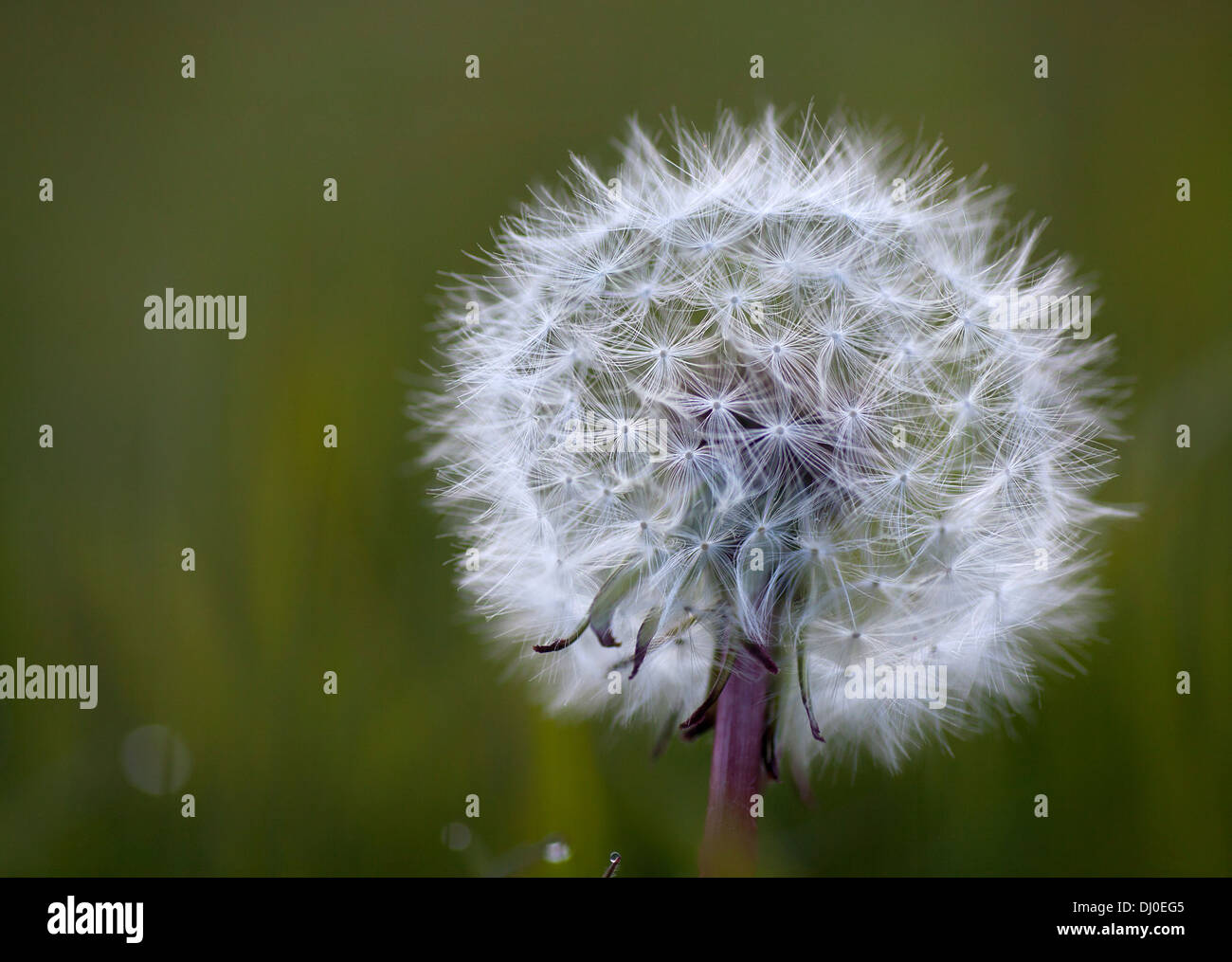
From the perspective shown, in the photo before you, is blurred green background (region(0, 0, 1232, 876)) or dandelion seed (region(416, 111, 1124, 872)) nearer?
dandelion seed (region(416, 111, 1124, 872))

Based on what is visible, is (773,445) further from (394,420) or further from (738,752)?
(394,420)

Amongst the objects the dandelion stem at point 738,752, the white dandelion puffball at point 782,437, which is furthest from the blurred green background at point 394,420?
the dandelion stem at point 738,752

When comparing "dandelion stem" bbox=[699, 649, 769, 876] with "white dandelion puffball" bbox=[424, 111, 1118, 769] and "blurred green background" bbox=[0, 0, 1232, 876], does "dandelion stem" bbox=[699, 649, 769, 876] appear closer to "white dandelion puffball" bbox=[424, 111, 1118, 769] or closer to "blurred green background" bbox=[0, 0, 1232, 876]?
"white dandelion puffball" bbox=[424, 111, 1118, 769]

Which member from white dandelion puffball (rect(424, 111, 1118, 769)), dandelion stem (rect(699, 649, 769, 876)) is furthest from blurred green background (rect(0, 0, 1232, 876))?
dandelion stem (rect(699, 649, 769, 876))
